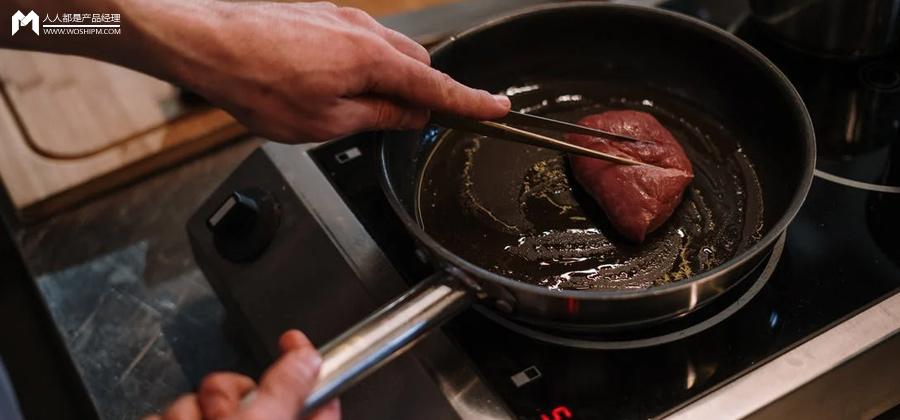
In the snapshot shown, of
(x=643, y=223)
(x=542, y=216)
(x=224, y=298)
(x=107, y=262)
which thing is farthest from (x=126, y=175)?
(x=643, y=223)

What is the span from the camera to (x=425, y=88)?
736 mm

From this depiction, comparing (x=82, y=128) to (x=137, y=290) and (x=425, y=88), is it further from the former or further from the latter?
(x=425, y=88)

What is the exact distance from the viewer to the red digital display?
2.26 feet

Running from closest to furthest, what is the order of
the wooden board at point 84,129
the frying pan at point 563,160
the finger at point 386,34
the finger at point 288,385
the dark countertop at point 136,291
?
1. the finger at point 288,385
2. the frying pan at point 563,160
3. the finger at point 386,34
4. the dark countertop at point 136,291
5. the wooden board at point 84,129

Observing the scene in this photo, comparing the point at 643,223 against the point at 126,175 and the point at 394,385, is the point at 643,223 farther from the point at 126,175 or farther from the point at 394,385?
the point at 126,175

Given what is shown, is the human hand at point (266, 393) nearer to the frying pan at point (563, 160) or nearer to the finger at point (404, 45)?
the frying pan at point (563, 160)

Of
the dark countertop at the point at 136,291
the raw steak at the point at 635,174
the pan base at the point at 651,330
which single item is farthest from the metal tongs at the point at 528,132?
the dark countertop at the point at 136,291

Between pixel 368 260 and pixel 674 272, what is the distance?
11.3 inches

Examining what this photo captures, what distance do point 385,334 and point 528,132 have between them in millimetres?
283

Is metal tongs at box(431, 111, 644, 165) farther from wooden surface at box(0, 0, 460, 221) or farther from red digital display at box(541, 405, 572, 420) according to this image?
wooden surface at box(0, 0, 460, 221)

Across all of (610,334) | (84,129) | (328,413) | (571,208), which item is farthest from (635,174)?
(84,129)

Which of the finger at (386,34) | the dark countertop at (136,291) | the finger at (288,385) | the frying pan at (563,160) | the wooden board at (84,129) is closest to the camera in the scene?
the finger at (288,385)

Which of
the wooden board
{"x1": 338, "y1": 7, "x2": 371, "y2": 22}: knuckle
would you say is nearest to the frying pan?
{"x1": 338, "y1": 7, "x2": 371, "y2": 22}: knuckle

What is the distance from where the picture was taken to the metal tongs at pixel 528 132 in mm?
780
